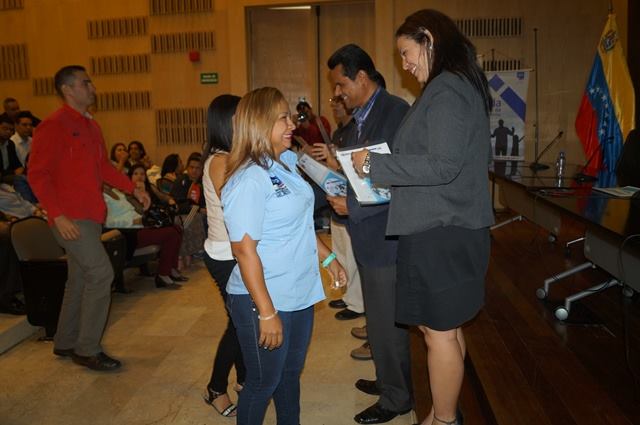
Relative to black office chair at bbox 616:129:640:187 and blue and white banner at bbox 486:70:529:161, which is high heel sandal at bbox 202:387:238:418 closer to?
black office chair at bbox 616:129:640:187

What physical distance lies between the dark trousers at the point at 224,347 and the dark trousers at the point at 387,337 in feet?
2.01

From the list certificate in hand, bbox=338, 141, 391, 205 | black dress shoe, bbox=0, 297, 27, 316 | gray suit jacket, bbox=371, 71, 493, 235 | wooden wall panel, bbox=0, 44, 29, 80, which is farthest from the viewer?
wooden wall panel, bbox=0, 44, 29, 80

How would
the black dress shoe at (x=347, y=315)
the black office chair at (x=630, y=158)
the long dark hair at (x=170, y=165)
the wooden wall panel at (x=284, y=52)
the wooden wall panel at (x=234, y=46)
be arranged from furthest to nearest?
the wooden wall panel at (x=284, y=52)
the wooden wall panel at (x=234, y=46)
the long dark hair at (x=170, y=165)
the black office chair at (x=630, y=158)
the black dress shoe at (x=347, y=315)

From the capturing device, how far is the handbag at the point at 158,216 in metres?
5.13

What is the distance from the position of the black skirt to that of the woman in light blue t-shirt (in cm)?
34

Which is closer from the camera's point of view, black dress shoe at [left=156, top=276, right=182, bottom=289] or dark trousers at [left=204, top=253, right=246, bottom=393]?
A: dark trousers at [left=204, top=253, right=246, bottom=393]

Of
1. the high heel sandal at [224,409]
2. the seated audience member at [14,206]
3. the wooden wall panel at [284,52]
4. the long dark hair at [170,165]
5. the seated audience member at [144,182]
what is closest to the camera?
the high heel sandal at [224,409]

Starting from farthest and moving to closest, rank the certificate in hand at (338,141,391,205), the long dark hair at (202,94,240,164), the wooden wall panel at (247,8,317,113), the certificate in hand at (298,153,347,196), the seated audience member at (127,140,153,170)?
the wooden wall panel at (247,8,317,113) < the seated audience member at (127,140,153,170) < the certificate in hand at (298,153,347,196) < the long dark hair at (202,94,240,164) < the certificate in hand at (338,141,391,205)

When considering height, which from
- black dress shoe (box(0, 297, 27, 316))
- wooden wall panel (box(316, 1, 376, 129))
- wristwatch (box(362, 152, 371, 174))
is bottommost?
black dress shoe (box(0, 297, 27, 316))

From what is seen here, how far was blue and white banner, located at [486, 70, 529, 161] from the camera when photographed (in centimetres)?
761

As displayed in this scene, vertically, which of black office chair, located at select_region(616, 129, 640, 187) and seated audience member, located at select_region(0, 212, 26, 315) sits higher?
black office chair, located at select_region(616, 129, 640, 187)

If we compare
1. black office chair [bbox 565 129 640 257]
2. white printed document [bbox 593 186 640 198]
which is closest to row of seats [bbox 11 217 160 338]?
white printed document [bbox 593 186 640 198]

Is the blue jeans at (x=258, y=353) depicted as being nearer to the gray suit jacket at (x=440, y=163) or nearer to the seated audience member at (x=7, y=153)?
the gray suit jacket at (x=440, y=163)

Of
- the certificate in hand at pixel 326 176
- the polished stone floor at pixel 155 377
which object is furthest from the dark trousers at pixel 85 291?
the certificate in hand at pixel 326 176
